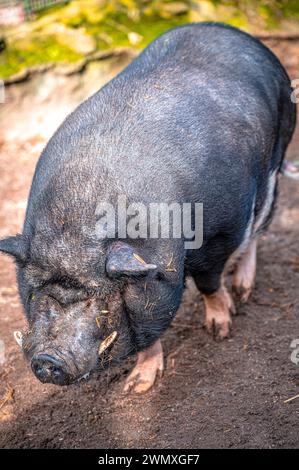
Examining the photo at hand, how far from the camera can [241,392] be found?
13.1ft

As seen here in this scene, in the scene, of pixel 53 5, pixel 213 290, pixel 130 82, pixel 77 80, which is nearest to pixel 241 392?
pixel 213 290

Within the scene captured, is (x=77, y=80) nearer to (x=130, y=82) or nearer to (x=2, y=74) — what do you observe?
(x=2, y=74)

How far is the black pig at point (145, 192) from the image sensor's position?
317 centimetres

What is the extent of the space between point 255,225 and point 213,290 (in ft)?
2.33

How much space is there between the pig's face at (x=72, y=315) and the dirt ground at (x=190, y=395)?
73cm

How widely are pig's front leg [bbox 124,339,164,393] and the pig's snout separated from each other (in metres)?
1.09

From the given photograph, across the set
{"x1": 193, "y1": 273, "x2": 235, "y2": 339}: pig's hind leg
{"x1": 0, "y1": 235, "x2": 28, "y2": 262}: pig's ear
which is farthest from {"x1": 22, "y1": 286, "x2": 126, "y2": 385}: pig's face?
{"x1": 193, "y1": 273, "x2": 235, "y2": 339}: pig's hind leg

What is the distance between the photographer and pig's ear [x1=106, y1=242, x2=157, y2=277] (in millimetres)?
3012

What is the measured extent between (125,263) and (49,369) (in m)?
0.60

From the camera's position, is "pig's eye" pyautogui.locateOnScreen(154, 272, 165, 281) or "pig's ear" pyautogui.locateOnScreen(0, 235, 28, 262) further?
"pig's eye" pyautogui.locateOnScreen(154, 272, 165, 281)

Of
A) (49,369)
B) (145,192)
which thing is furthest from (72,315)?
(145,192)

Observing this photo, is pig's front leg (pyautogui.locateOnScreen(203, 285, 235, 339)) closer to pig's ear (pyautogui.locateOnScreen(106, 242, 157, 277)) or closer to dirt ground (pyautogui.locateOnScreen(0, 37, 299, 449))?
dirt ground (pyautogui.locateOnScreen(0, 37, 299, 449))

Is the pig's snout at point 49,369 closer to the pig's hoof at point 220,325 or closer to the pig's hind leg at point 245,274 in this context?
the pig's hoof at point 220,325

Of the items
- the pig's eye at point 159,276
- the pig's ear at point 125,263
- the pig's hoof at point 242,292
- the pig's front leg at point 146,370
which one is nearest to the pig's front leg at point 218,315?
the pig's hoof at point 242,292
